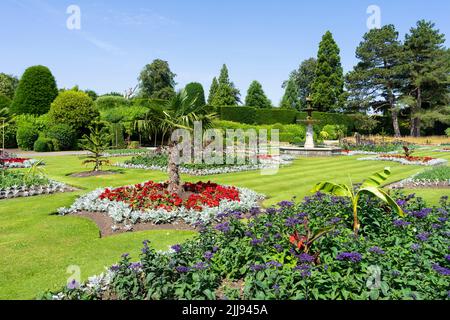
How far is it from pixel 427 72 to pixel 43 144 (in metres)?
48.4

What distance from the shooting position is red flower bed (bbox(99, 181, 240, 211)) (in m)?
9.02

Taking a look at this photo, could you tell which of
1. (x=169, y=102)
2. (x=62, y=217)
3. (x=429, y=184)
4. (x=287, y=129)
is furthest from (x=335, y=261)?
(x=287, y=129)

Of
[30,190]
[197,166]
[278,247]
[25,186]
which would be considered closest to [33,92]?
[197,166]

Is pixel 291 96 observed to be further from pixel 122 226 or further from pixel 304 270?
pixel 304 270

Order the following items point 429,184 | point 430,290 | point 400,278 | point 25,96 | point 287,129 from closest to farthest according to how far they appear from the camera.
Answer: point 430,290, point 400,278, point 429,184, point 25,96, point 287,129

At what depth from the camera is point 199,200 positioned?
365 inches

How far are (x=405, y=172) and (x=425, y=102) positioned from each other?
41.1m

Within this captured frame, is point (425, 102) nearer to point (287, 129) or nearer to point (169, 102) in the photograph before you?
point (287, 129)

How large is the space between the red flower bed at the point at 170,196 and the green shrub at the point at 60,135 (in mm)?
21703

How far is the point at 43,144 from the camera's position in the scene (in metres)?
28.5

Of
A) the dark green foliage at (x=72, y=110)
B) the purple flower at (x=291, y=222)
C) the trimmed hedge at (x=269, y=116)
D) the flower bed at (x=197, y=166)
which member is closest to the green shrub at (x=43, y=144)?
the dark green foliage at (x=72, y=110)

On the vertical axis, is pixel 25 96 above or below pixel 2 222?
above

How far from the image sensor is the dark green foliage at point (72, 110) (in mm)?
29047

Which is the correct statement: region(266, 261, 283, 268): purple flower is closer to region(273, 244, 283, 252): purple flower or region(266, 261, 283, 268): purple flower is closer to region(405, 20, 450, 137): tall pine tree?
region(273, 244, 283, 252): purple flower
